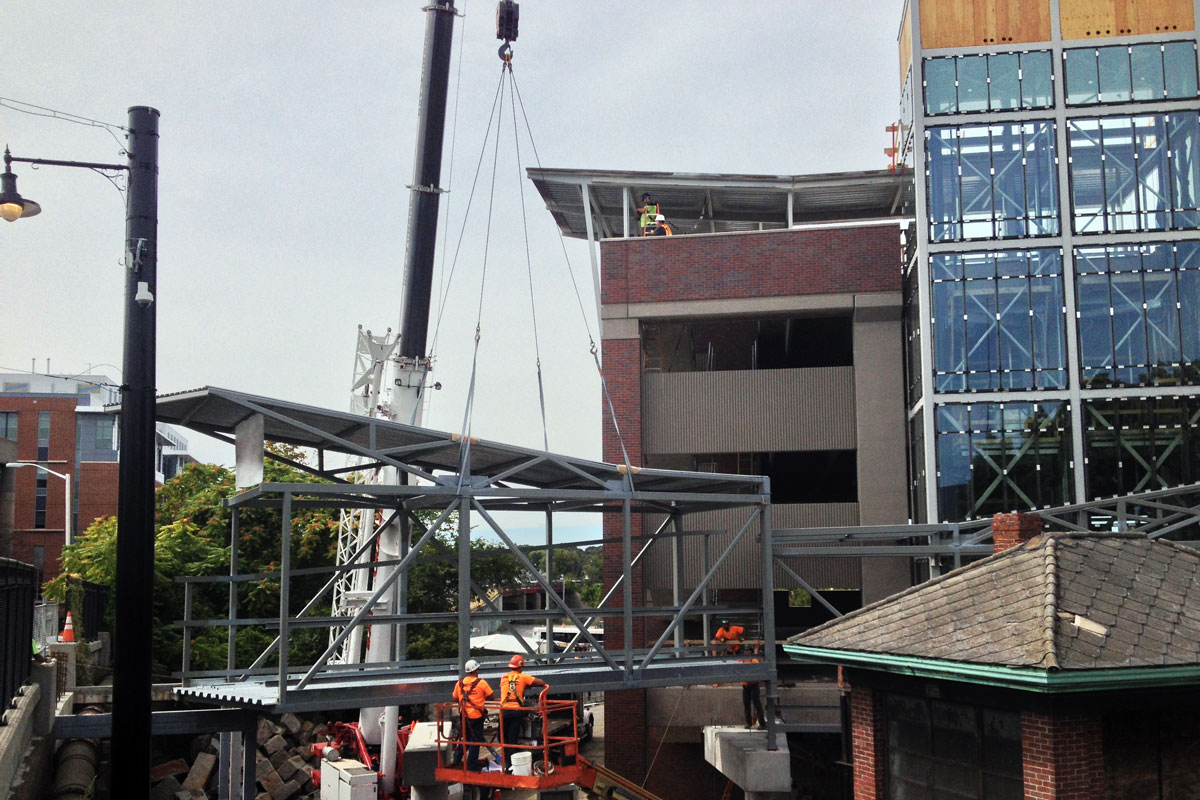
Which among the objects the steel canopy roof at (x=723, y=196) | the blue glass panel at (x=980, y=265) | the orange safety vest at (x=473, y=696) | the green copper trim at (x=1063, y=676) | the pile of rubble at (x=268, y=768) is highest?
the steel canopy roof at (x=723, y=196)

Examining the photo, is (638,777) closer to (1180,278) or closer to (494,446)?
(494,446)

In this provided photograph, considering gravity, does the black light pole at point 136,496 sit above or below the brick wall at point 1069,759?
above

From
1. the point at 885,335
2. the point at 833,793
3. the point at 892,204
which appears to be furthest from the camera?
the point at 892,204

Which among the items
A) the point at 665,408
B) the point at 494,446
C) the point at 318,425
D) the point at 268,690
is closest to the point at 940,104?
the point at 665,408

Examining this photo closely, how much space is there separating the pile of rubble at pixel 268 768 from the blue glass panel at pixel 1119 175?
22.6m

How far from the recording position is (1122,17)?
2889cm

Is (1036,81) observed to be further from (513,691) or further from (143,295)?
(143,295)

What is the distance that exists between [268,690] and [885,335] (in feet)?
62.1

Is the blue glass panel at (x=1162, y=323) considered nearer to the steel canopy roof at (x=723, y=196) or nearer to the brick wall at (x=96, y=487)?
the steel canopy roof at (x=723, y=196)

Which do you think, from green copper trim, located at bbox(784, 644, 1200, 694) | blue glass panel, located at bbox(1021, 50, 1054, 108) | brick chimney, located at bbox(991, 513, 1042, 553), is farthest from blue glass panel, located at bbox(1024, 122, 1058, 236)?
green copper trim, located at bbox(784, 644, 1200, 694)

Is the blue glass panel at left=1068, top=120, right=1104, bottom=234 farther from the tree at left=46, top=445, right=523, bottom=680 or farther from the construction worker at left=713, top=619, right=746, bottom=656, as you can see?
the tree at left=46, top=445, right=523, bottom=680

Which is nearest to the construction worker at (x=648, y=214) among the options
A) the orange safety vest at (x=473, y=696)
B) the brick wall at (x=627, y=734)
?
the brick wall at (x=627, y=734)

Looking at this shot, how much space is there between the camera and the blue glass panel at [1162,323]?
27.8 m

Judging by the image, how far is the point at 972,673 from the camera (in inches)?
518
